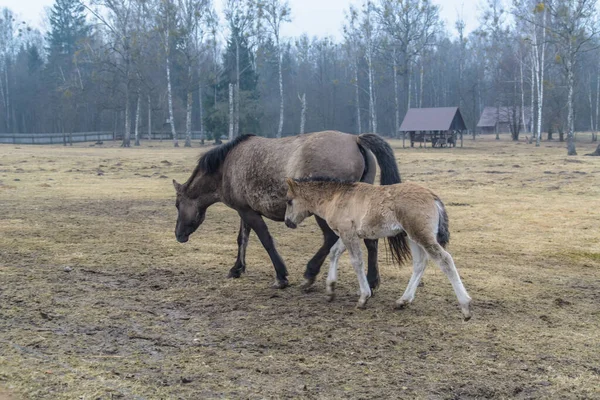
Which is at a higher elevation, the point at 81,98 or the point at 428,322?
the point at 81,98

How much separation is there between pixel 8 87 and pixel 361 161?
7390 cm

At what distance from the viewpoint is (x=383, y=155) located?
6.66 meters

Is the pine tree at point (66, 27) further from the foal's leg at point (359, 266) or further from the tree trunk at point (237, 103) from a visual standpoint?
the foal's leg at point (359, 266)

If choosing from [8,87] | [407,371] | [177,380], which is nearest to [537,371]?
[407,371]

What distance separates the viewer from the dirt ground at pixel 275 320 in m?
4.07

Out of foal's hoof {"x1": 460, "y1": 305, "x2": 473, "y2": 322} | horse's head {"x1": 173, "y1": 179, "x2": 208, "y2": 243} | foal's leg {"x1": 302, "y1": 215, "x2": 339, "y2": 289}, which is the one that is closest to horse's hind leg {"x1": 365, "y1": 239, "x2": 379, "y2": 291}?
foal's leg {"x1": 302, "y1": 215, "x2": 339, "y2": 289}

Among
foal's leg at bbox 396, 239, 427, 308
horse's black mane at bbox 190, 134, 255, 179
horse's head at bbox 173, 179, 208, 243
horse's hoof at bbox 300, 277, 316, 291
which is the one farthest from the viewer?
horse's head at bbox 173, 179, 208, 243

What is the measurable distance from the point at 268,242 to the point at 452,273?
245 centimetres

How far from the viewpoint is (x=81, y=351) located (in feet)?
15.2

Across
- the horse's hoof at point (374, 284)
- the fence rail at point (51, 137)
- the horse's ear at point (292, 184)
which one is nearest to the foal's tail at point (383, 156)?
the horse's hoof at point (374, 284)

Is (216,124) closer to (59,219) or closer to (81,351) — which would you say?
(59,219)

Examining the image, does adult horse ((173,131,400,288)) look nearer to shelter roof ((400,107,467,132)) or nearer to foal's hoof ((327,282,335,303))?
foal's hoof ((327,282,335,303))

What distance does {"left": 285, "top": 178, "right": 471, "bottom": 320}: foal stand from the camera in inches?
213

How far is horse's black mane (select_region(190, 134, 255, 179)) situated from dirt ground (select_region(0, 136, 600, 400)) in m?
1.32
